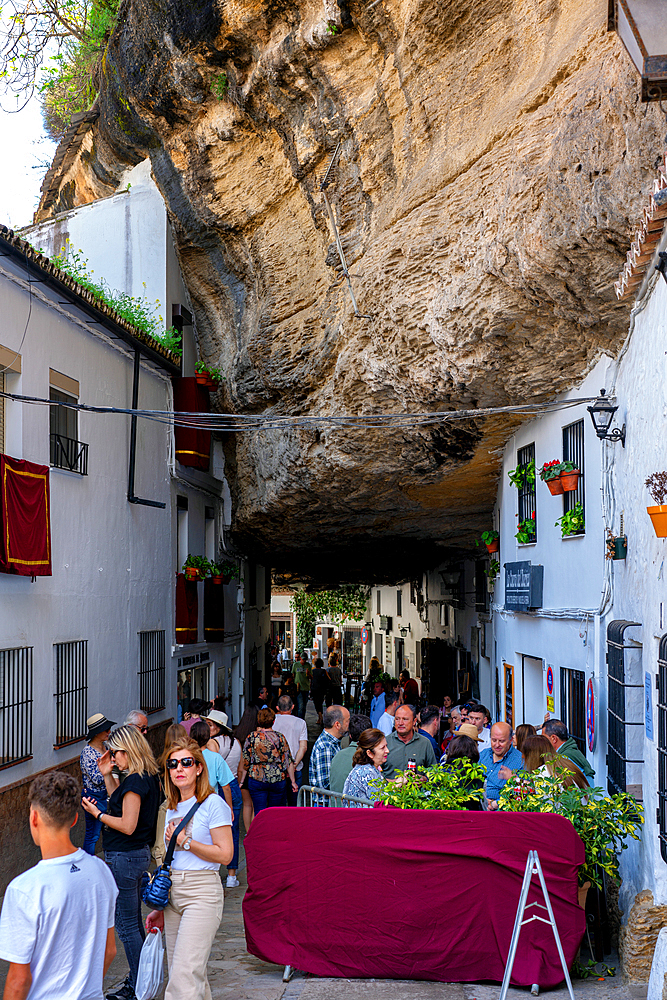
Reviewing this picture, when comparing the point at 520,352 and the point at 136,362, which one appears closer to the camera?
the point at 520,352

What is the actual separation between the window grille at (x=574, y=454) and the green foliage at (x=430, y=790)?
3392 mm

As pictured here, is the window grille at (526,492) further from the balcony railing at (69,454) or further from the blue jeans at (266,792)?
the balcony railing at (69,454)

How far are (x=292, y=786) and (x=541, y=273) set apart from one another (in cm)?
585

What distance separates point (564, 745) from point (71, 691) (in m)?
6.10

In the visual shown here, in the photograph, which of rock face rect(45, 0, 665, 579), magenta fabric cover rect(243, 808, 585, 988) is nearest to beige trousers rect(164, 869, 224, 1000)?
magenta fabric cover rect(243, 808, 585, 988)

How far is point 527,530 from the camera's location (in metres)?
11.0

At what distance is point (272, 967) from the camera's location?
21.0ft

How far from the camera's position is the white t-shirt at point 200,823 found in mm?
4723

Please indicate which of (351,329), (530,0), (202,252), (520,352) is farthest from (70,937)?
(202,252)

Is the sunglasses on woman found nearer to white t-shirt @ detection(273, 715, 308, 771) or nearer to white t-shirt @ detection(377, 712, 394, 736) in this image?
white t-shirt @ detection(273, 715, 308, 771)

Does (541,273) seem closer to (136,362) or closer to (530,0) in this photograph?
(530,0)

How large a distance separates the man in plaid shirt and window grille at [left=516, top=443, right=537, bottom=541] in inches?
159

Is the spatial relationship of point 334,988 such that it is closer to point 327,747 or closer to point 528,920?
point 528,920

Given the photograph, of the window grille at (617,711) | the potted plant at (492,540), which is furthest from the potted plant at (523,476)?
the window grille at (617,711)
